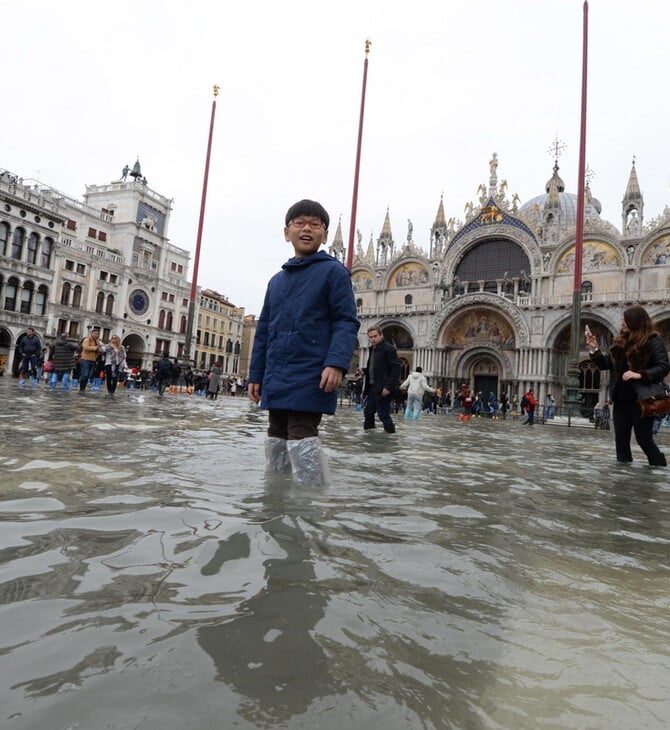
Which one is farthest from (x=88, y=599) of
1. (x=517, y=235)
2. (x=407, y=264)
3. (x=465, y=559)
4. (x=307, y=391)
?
(x=407, y=264)

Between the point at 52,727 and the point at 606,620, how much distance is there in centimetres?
134

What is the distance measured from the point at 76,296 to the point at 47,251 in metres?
4.43

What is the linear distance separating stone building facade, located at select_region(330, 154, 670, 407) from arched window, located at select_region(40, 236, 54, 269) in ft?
74.6

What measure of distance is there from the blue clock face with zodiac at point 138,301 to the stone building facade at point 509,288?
19.0 m

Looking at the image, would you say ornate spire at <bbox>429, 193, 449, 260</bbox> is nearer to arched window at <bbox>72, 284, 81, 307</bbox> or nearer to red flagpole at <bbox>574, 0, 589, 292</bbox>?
red flagpole at <bbox>574, 0, 589, 292</bbox>

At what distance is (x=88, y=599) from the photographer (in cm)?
133

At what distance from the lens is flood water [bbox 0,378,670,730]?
3.16ft

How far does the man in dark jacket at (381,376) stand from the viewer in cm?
767

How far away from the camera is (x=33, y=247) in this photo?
35781mm

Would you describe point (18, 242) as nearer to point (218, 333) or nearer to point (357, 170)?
point (218, 333)

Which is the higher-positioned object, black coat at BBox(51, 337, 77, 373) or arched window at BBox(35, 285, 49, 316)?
arched window at BBox(35, 285, 49, 316)

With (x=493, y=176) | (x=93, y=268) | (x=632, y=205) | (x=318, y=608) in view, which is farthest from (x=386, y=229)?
(x=318, y=608)

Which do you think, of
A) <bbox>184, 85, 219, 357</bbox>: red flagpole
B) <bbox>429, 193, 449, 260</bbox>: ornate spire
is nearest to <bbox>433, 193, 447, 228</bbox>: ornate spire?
<bbox>429, 193, 449, 260</bbox>: ornate spire

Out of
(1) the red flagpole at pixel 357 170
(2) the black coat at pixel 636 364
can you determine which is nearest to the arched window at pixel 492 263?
(1) the red flagpole at pixel 357 170
